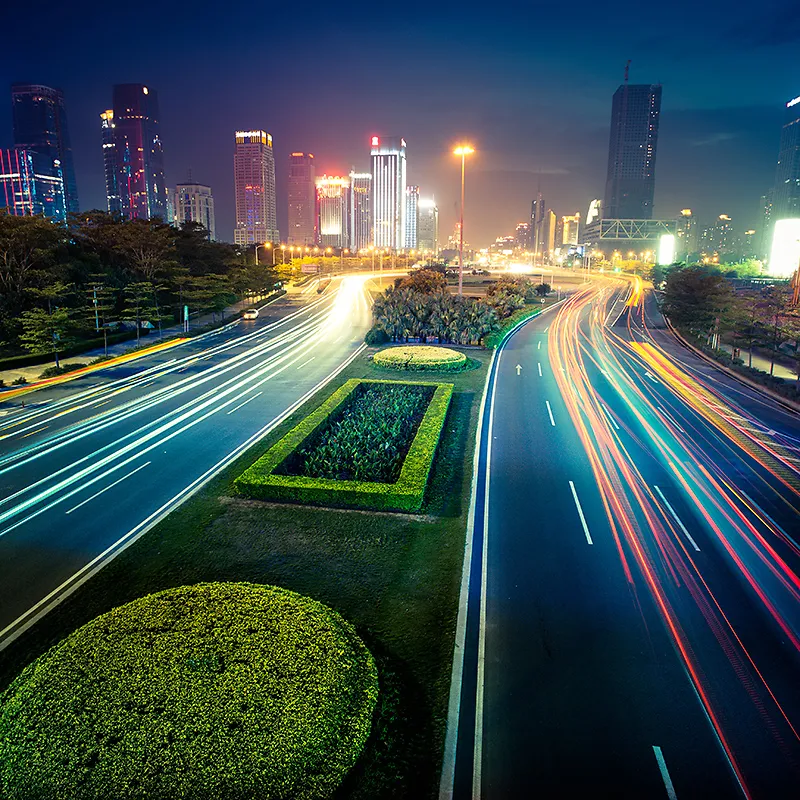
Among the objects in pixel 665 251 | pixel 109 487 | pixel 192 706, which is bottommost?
pixel 109 487

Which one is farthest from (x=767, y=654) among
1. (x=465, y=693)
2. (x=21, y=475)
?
(x=21, y=475)

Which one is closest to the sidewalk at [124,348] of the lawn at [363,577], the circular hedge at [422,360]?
the circular hedge at [422,360]

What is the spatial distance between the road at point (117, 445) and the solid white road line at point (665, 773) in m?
11.2

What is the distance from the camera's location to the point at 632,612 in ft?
36.4

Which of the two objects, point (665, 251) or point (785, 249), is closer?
point (785, 249)

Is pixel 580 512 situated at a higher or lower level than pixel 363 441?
lower

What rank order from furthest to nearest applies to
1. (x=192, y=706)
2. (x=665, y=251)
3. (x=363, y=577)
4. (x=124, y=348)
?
(x=665, y=251) → (x=124, y=348) → (x=363, y=577) → (x=192, y=706)

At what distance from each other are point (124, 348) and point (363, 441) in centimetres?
2862

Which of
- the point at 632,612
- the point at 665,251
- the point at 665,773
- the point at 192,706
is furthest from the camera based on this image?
the point at 665,251

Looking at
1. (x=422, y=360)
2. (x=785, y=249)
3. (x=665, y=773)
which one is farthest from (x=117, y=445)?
(x=785, y=249)

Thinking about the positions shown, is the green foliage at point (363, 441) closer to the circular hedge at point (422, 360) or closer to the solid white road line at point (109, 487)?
the solid white road line at point (109, 487)

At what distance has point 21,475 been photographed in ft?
57.8

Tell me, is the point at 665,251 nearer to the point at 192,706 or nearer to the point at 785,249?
the point at 785,249

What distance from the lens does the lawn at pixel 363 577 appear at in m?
8.15
